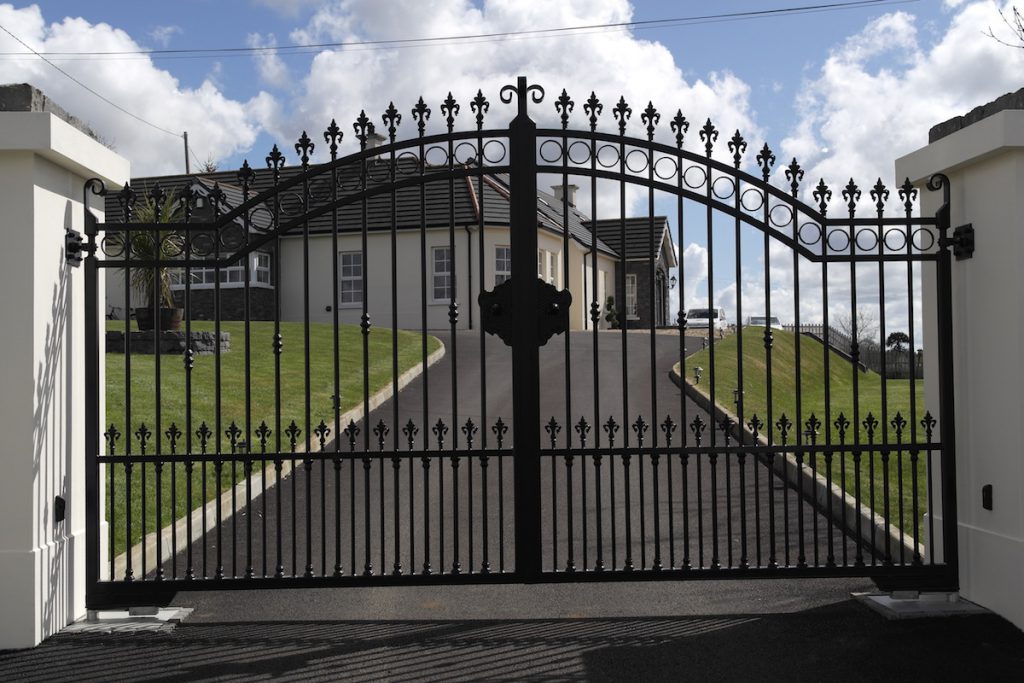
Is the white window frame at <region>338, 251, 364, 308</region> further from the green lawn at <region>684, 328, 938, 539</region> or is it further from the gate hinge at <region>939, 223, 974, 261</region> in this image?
the gate hinge at <region>939, 223, 974, 261</region>

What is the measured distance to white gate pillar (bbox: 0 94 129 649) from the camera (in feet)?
16.6

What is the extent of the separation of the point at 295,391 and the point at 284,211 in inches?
349

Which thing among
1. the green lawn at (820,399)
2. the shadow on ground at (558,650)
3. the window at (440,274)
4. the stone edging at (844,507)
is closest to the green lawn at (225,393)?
the shadow on ground at (558,650)

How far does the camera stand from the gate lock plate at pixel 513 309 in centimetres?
550

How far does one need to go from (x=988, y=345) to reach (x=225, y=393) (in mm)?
10647

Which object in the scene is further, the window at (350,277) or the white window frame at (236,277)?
the white window frame at (236,277)

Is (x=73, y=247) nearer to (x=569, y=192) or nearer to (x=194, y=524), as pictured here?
(x=194, y=524)

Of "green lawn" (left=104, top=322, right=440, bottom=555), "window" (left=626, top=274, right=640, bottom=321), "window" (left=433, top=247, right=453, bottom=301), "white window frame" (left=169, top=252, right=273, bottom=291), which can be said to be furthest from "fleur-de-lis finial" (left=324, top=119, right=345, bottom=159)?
"window" (left=626, top=274, right=640, bottom=321)

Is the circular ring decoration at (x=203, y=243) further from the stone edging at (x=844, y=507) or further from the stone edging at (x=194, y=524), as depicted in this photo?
the stone edging at (x=844, y=507)

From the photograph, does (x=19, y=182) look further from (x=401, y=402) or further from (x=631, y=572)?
(x=401, y=402)

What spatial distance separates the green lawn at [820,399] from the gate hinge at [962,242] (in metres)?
0.92

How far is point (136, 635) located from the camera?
533 centimetres

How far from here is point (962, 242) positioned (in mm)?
5617

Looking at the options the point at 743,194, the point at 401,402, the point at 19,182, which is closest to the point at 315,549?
the point at 19,182
